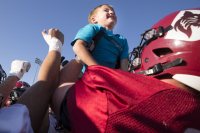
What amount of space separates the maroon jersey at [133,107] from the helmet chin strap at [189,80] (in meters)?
0.35

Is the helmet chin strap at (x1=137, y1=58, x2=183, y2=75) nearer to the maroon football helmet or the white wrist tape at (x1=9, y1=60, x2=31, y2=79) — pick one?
the maroon football helmet

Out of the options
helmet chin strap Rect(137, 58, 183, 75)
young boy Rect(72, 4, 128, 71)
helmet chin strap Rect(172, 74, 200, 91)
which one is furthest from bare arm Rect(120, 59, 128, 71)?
helmet chin strap Rect(172, 74, 200, 91)

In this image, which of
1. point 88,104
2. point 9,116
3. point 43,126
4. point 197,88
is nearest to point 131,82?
point 88,104

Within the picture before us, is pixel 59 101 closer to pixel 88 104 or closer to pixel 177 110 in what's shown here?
pixel 88 104

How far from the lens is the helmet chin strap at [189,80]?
6.22 ft

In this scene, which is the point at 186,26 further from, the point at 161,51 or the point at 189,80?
the point at 189,80

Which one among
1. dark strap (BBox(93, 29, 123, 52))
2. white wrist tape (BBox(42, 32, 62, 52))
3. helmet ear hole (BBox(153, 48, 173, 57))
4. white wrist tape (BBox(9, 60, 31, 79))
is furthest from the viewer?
white wrist tape (BBox(9, 60, 31, 79))

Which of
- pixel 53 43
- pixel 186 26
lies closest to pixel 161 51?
pixel 186 26

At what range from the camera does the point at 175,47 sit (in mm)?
2195

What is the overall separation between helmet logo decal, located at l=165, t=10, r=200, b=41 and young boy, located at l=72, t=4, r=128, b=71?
0.97 meters

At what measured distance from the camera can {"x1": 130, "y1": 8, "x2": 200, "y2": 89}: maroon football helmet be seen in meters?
2.11

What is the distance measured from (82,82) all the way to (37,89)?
0.53 m

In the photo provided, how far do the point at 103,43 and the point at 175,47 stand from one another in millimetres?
1345

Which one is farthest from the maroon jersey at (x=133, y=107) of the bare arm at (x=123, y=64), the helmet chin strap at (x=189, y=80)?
the bare arm at (x=123, y=64)
